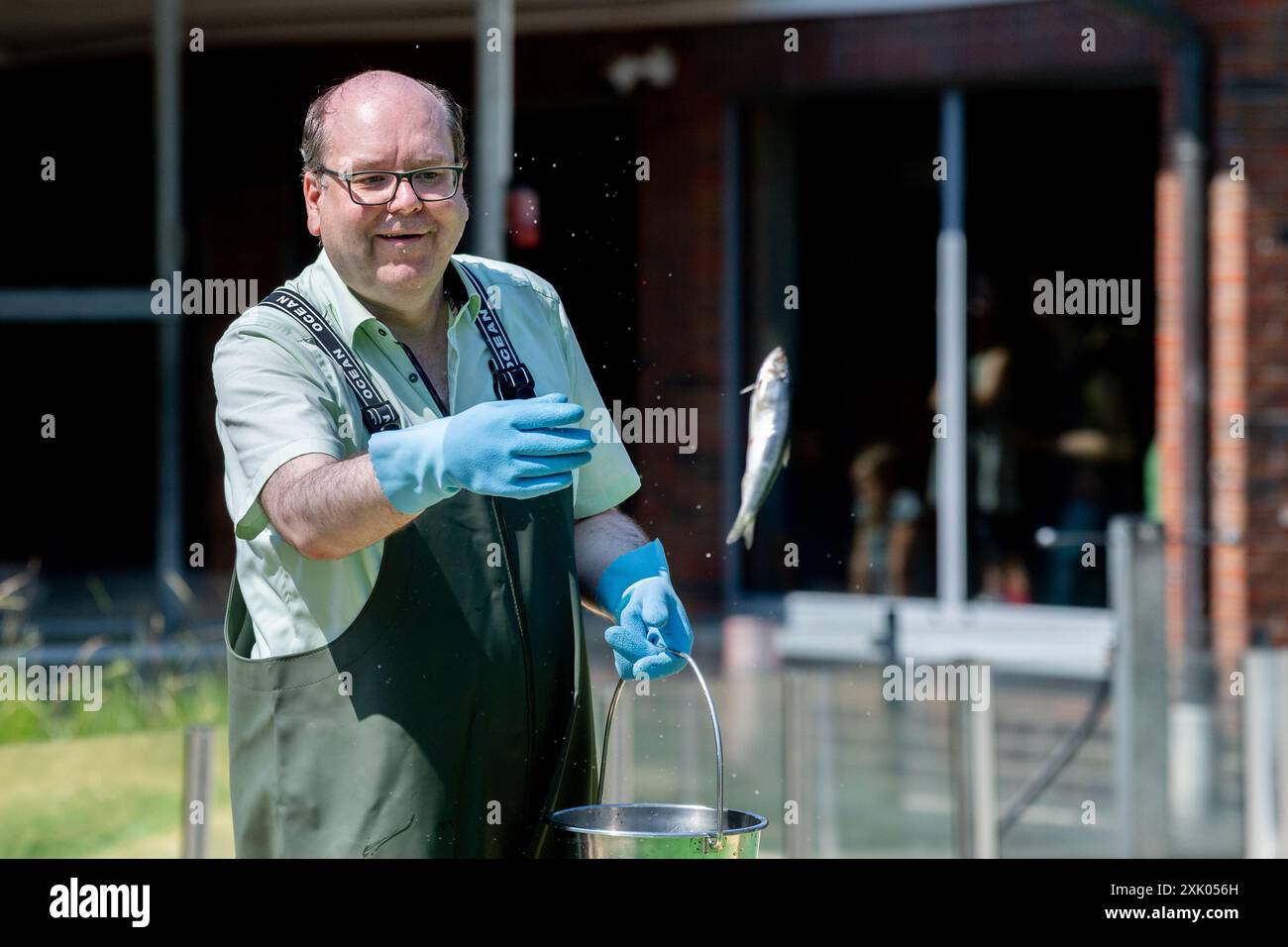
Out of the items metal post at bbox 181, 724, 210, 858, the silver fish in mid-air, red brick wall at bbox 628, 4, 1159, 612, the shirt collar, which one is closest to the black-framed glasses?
the shirt collar

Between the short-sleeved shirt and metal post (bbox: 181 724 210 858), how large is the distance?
175cm

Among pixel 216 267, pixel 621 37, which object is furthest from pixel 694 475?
pixel 216 267

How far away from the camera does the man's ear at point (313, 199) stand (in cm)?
240

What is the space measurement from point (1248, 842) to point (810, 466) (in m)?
3.77

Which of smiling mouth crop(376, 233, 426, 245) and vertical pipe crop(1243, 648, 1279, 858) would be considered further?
vertical pipe crop(1243, 648, 1279, 858)

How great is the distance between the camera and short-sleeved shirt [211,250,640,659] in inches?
89.6

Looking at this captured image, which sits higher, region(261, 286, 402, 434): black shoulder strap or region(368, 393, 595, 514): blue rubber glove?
region(261, 286, 402, 434): black shoulder strap

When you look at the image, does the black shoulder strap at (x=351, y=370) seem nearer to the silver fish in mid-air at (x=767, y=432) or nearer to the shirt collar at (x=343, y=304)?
the shirt collar at (x=343, y=304)

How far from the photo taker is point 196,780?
13.4 feet

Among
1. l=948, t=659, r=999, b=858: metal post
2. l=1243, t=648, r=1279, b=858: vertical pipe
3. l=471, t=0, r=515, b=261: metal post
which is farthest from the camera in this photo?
l=1243, t=648, r=1279, b=858: vertical pipe

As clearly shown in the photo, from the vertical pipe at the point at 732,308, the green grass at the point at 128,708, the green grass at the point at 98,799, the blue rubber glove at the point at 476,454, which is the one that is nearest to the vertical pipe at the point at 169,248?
the green grass at the point at 128,708

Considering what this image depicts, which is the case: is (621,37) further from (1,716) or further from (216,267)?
(1,716)

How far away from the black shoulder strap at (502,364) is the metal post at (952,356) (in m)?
6.31

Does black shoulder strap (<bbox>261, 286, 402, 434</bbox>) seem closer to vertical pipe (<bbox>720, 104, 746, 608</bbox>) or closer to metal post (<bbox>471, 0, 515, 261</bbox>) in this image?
metal post (<bbox>471, 0, 515, 261</bbox>)
